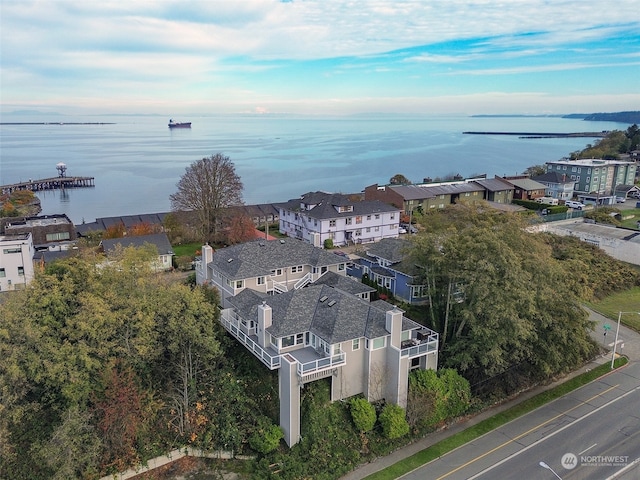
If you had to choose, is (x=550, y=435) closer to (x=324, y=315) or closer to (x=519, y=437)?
(x=519, y=437)

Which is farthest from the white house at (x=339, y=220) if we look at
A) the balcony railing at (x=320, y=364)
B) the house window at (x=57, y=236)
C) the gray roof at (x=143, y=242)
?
the balcony railing at (x=320, y=364)

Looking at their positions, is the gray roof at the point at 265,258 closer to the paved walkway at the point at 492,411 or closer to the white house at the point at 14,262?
the paved walkway at the point at 492,411

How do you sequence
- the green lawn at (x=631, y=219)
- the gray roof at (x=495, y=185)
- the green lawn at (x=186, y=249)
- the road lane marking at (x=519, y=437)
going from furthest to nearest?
the gray roof at (x=495, y=185)
the green lawn at (x=631, y=219)
the green lawn at (x=186, y=249)
the road lane marking at (x=519, y=437)

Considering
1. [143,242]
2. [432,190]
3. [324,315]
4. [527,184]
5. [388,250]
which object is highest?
[432,190]

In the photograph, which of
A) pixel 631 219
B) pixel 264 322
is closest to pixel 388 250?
pixel 264 322

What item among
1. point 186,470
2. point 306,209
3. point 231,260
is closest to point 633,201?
point 306,209

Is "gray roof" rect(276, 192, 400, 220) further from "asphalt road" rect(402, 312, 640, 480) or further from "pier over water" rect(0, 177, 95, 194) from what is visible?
"pier over water" rect(0, 177, 95, 194)
